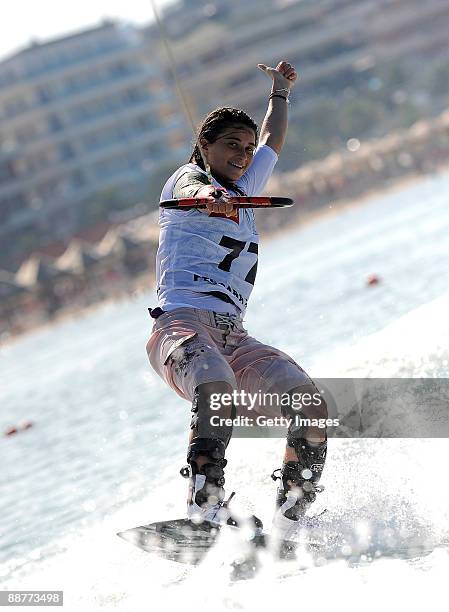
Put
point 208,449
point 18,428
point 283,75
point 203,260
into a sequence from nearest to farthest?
point 208,449, point 203,260, point 283,75, point 18,428

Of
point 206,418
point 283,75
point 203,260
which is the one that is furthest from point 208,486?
point 283,75

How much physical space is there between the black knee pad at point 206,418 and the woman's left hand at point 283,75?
1.69 metres

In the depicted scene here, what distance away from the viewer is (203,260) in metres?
Answer: 4.57

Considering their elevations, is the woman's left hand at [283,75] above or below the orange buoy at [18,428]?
below

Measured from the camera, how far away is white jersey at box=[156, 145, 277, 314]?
4582 millimetres

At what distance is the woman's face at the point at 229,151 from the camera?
15.5 feet

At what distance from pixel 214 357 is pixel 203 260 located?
0.38 metres

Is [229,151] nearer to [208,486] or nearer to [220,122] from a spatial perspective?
[220,122]

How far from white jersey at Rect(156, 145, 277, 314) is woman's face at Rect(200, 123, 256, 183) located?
0.08 meters

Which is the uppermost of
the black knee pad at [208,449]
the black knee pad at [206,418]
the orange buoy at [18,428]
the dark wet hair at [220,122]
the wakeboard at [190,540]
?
the orange buoy at [18,428]

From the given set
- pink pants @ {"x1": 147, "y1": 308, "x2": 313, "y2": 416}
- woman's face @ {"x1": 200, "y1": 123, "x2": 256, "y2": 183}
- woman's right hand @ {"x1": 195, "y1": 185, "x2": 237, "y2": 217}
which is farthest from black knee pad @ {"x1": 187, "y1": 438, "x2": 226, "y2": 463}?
woman's face @ {"x1": 200, "y1": 123, "x2": 256, "y2": 183}

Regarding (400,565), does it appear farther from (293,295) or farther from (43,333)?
(43,333)

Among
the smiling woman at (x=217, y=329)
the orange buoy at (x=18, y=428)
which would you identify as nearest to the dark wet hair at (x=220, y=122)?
the smiling woman at (x=217, y=329)
